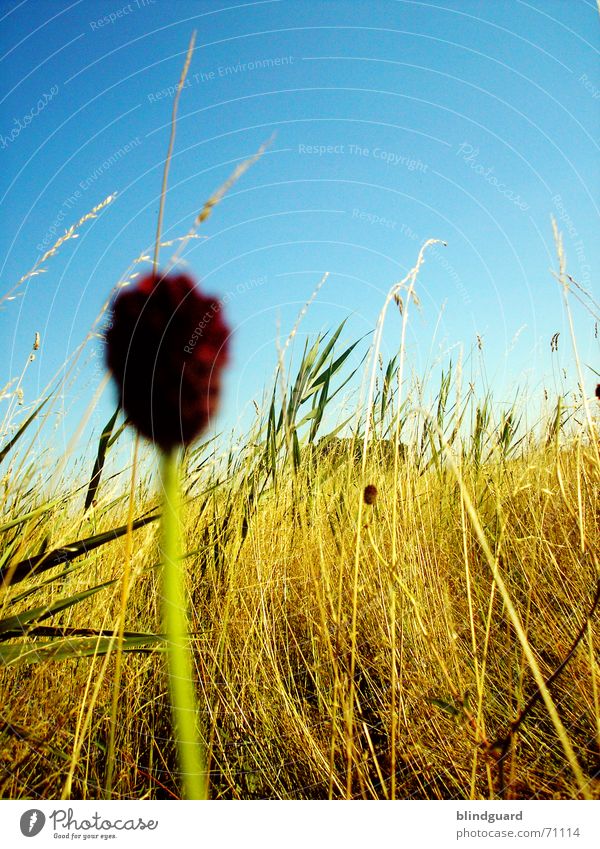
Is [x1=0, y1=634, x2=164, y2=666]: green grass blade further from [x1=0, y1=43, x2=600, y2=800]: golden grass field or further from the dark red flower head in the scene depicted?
the dark red flower head

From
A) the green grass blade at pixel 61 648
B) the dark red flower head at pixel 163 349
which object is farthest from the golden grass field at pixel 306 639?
the dark red flower head at pixel 163 349

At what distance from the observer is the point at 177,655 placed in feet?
2.39

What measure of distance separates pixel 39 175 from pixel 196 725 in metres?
1.17

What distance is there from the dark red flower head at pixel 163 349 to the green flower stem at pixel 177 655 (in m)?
0.16

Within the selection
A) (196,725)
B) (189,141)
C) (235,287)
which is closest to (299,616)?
(196,725)

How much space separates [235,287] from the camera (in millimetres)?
1215

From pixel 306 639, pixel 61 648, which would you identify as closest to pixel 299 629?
pixel 306 639

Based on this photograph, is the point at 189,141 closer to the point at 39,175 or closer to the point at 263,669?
the point at 39,175

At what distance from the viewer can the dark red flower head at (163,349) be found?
0.98 metres
